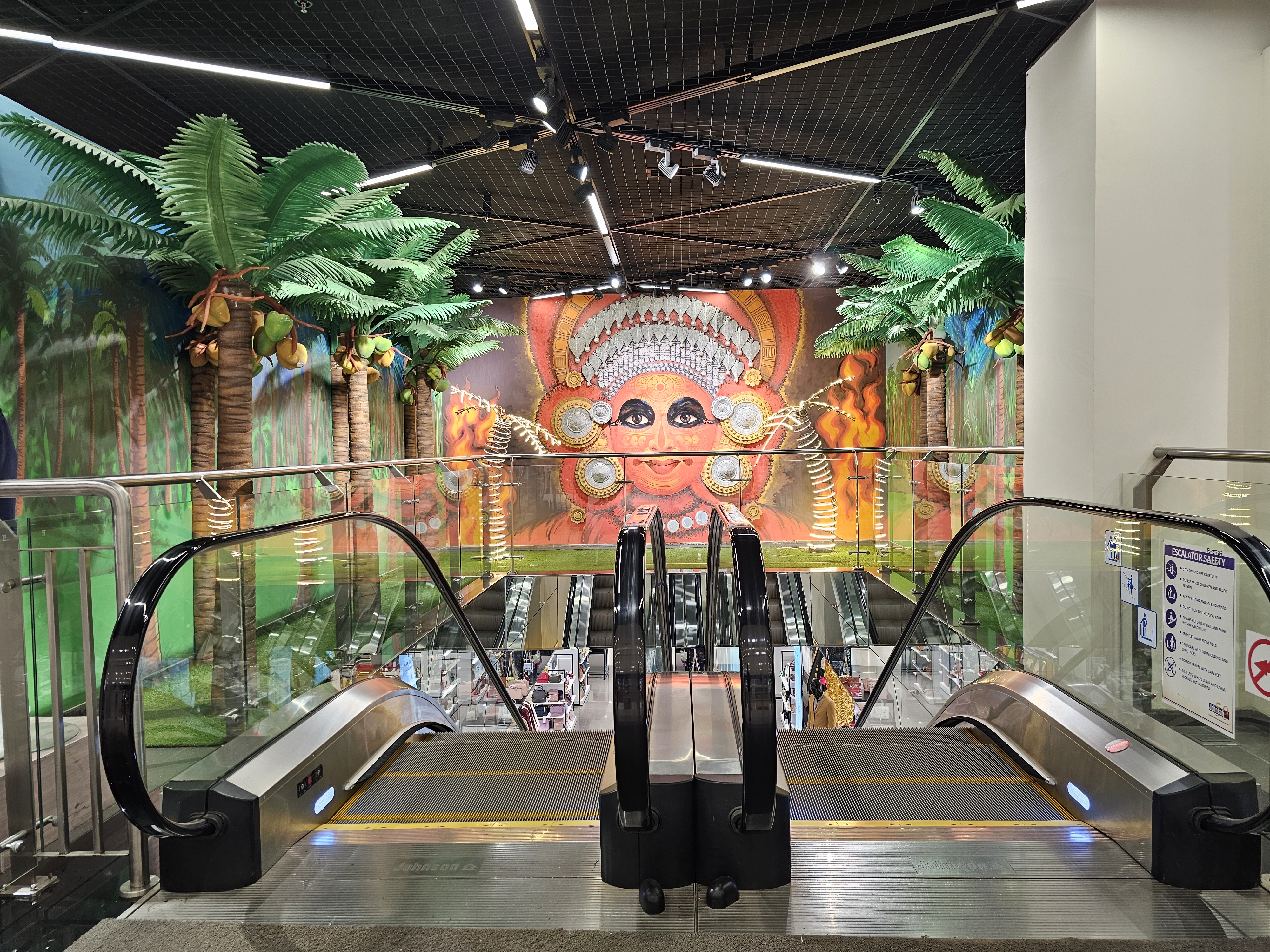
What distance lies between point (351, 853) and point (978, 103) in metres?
6.49

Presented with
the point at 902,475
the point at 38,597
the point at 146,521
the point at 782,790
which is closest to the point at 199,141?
the point at 146,521

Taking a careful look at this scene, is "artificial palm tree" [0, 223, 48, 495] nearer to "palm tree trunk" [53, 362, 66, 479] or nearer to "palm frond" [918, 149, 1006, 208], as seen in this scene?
"palm tree trunk" [53, 362, 66, 479]

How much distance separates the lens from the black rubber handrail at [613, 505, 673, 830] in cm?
198

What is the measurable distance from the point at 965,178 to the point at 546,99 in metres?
3.71

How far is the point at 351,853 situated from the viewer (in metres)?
2.44

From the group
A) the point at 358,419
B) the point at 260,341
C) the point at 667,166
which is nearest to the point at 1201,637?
the point at 667,166

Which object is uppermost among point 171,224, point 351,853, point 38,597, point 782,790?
point 171,224

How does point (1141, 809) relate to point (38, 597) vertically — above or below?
below

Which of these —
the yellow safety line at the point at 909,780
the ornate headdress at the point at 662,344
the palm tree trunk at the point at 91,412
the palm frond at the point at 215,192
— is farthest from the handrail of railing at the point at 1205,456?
the ornate headdress at the point at 662,344

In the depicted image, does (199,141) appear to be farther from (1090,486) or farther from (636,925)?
(1090,486)

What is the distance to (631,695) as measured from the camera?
199 centimetres

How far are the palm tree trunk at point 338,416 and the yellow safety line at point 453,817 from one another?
286 inches

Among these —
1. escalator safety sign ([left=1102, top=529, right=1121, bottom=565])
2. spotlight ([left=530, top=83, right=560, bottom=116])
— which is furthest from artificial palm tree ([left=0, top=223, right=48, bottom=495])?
escalator safety sign ([left=1102, top=529, right=1121, bottom=565])

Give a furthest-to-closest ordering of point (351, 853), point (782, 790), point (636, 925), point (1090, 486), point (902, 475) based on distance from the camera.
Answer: point (902, 475) → point (1090, 486) → point (351, 853) → point (782, 790) → point (636, 925)
